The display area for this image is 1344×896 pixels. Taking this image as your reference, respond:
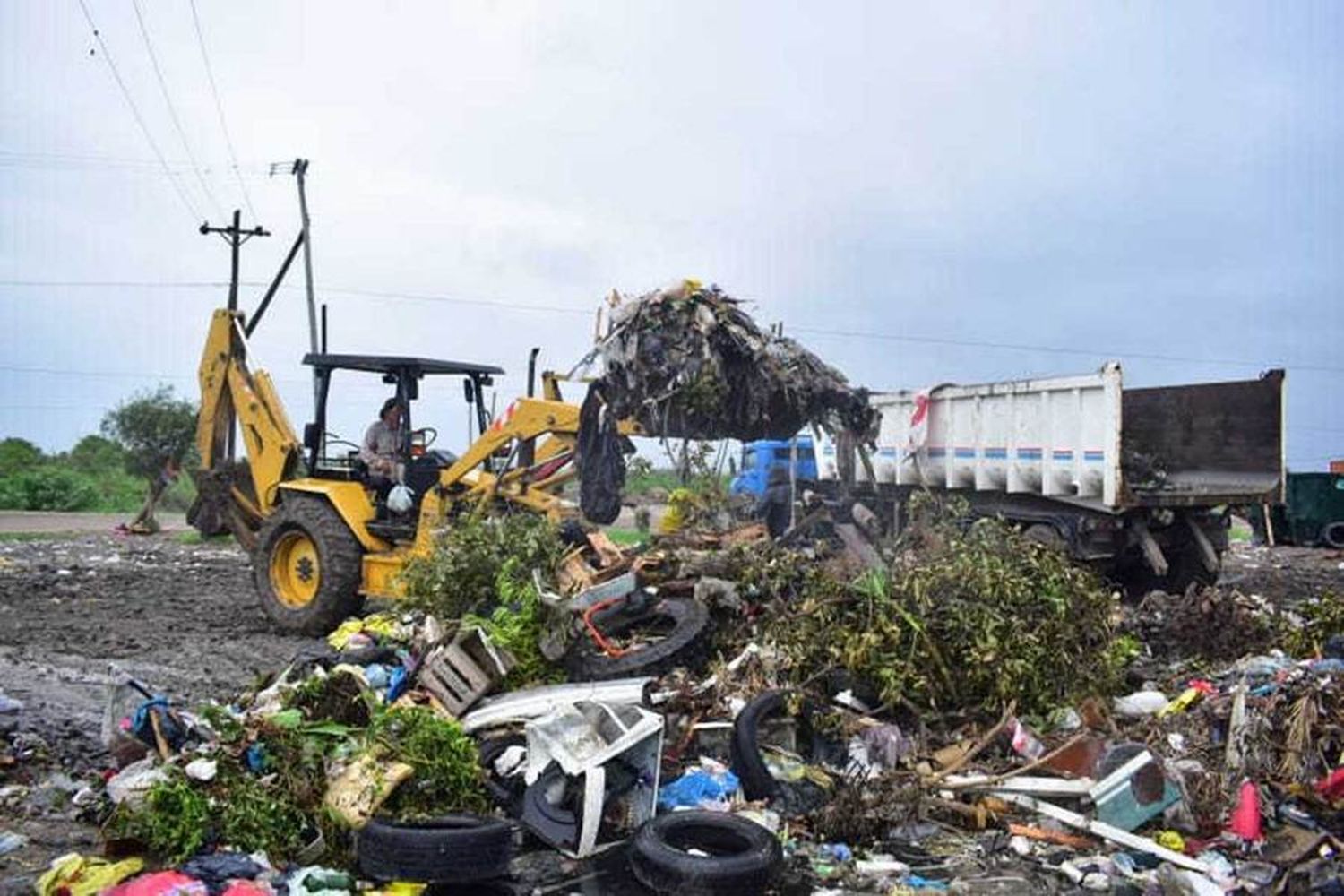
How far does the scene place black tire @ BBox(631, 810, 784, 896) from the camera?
4.36m

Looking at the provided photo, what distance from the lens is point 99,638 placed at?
9133mm

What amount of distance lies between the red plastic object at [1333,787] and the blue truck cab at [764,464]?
414 inches

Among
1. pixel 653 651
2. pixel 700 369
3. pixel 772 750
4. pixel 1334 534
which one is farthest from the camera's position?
pixel 1334 534

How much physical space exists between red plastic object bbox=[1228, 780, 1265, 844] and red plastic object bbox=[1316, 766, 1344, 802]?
32 cm

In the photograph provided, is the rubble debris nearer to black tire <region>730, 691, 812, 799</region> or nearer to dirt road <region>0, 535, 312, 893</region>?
black tire <region>730, 691, 812, 799</region>

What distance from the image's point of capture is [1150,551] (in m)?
10.6

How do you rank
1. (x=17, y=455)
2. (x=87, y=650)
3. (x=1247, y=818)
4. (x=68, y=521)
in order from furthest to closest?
(x=17, y=455), (x=68, y=521), (x=87, y=650), (x=1247, y=818)

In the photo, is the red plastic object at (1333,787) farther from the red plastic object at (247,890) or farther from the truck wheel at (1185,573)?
the truck wheel at (1185,573)

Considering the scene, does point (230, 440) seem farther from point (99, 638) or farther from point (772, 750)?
point (772, 750)

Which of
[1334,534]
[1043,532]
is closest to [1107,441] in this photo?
[1043,532]

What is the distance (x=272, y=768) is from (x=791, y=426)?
4825 mm

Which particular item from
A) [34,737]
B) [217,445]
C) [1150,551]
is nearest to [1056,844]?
[34,737]

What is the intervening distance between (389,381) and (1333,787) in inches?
Result: 303

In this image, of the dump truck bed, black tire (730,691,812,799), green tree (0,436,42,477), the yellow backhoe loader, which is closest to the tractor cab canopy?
the yellow backhoe loader
